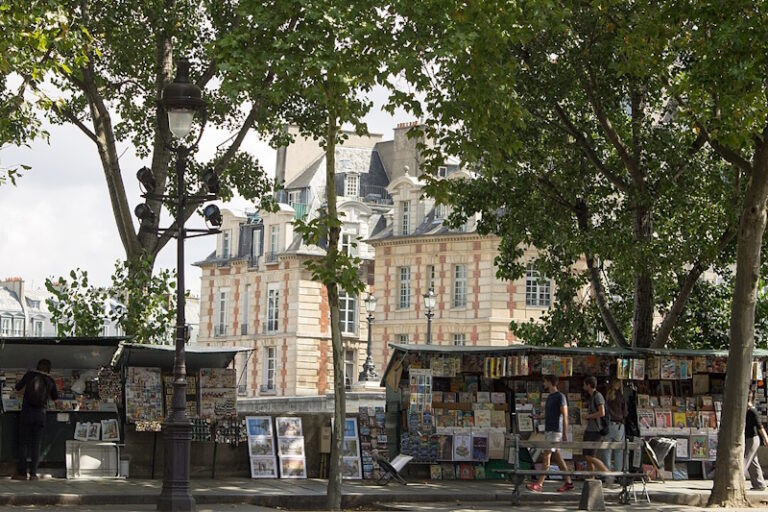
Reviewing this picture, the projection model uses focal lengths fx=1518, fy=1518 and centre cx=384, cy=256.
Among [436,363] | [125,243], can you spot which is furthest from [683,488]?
[125,243]

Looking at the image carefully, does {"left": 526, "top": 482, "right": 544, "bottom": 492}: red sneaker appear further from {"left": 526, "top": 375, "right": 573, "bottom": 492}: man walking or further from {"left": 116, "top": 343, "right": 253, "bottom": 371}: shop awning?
{"left": 116, "top": 343, "right": 253, "bottom": 371}: shop awning

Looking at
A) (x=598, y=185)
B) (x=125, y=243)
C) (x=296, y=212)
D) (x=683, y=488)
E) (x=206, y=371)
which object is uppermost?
(x=296, y=212)

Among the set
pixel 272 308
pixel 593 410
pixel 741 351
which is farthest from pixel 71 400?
pixel 272 308

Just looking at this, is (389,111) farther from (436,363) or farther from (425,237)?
(425,237)

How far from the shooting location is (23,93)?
19.9 metres

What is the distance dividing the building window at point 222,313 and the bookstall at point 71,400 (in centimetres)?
6274

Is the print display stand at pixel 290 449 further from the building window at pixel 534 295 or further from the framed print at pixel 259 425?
the building window at pixel 534 295

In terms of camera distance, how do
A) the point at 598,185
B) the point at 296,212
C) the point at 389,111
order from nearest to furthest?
the point at 389,111, the point at 598,185, the point at 296,212

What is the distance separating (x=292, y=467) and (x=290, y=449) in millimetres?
262

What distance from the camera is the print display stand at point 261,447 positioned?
21.9 metres

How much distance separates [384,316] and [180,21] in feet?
162

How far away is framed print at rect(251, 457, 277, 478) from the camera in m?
21.9

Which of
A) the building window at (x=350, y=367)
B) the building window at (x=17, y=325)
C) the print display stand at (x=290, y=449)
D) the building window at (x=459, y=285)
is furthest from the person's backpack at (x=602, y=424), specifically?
the building window at (x=17, y=325)

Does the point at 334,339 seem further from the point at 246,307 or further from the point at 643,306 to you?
the point at 246,307
